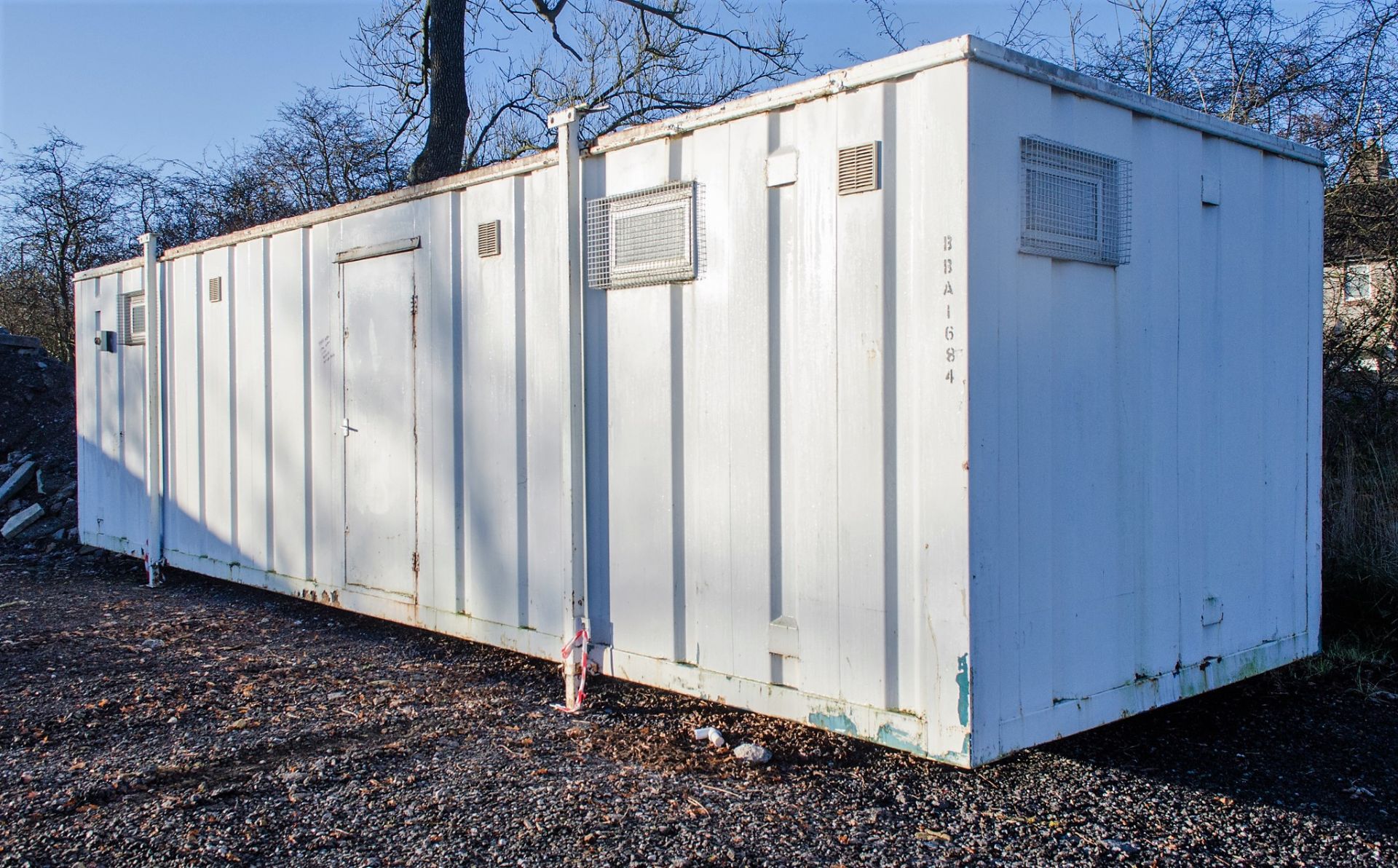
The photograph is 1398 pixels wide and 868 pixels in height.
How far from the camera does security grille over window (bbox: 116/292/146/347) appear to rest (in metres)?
7.53

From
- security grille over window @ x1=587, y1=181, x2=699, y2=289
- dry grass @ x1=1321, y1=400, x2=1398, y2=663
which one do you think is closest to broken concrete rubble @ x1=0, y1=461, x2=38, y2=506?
security grille over window @ x1=587, y1=181, x2=699, y2=289

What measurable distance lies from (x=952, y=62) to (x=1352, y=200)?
606 cm

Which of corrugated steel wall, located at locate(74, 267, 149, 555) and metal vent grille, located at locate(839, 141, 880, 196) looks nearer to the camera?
metal vent grille, located at locate(839, 141, 880, 196)

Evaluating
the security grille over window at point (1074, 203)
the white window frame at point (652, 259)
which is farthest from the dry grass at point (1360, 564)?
the white window frame at point (652, 259)

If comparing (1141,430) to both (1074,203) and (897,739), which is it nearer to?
(1074,203)

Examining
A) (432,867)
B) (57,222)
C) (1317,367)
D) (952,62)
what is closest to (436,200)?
(952,62)

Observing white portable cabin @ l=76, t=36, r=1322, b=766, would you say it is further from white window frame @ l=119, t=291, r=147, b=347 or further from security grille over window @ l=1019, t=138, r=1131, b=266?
white window frame @ l=119, t=291, r=147, b=347

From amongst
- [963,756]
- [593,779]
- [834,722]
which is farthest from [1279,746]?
[593,779]

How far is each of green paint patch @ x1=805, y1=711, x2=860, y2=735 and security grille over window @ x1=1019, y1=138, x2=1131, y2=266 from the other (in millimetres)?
1600

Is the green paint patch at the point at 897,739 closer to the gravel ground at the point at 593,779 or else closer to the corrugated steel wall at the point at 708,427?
the corrugated steel wall at the point at 708,427

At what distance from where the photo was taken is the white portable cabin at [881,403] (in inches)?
124

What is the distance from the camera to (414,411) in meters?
5.23

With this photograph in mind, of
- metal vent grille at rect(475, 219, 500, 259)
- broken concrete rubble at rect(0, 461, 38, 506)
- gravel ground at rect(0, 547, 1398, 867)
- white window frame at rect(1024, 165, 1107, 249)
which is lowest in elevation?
gravel ground at rect(0, 547, 1398, 867)

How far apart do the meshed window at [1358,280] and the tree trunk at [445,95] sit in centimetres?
810
